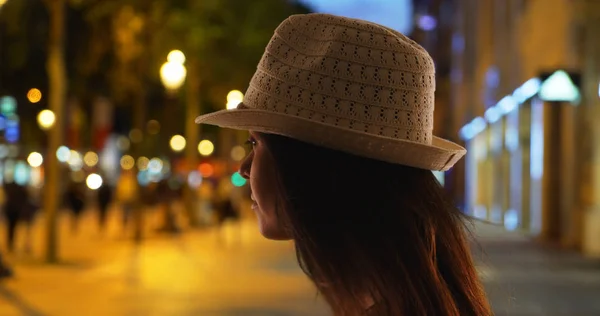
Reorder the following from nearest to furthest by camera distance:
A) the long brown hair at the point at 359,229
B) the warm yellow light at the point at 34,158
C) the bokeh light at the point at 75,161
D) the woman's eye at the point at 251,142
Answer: the long brown hair at the point at 359,229 → the woman's eye at the point at 251,142 → the warm yellow light at the point at 34,158 → the bokeh light at the point at 75,161

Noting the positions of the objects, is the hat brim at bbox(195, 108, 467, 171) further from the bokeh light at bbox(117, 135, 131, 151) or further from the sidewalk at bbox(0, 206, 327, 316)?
the bokeh light at bbox(117, 135, 131, 151)

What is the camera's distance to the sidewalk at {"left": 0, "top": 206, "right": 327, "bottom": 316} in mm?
14133

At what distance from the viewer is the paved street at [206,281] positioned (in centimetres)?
1413

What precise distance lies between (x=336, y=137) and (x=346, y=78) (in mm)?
100

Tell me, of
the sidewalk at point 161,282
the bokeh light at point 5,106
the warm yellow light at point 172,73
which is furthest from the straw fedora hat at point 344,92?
the warm yellow light at point 172,73

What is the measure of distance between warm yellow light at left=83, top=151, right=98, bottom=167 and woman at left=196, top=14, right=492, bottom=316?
68334mm

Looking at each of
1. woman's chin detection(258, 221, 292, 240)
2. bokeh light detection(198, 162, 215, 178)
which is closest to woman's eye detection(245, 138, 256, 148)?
woman's chin detection(258, 221, 292, 240)

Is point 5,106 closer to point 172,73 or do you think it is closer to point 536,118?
point 172,73

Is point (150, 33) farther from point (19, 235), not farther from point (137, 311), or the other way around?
point (137, 311)

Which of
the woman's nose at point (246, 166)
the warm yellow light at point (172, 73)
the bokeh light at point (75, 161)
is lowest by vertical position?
the bokeh light at point (75, 161)

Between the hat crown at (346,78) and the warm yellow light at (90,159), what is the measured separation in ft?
224

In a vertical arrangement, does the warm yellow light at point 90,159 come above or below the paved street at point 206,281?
above

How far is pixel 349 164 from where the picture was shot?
180 centimetres

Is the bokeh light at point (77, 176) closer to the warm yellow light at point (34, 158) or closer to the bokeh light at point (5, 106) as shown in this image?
the warm yellow light at point (34, 158)
